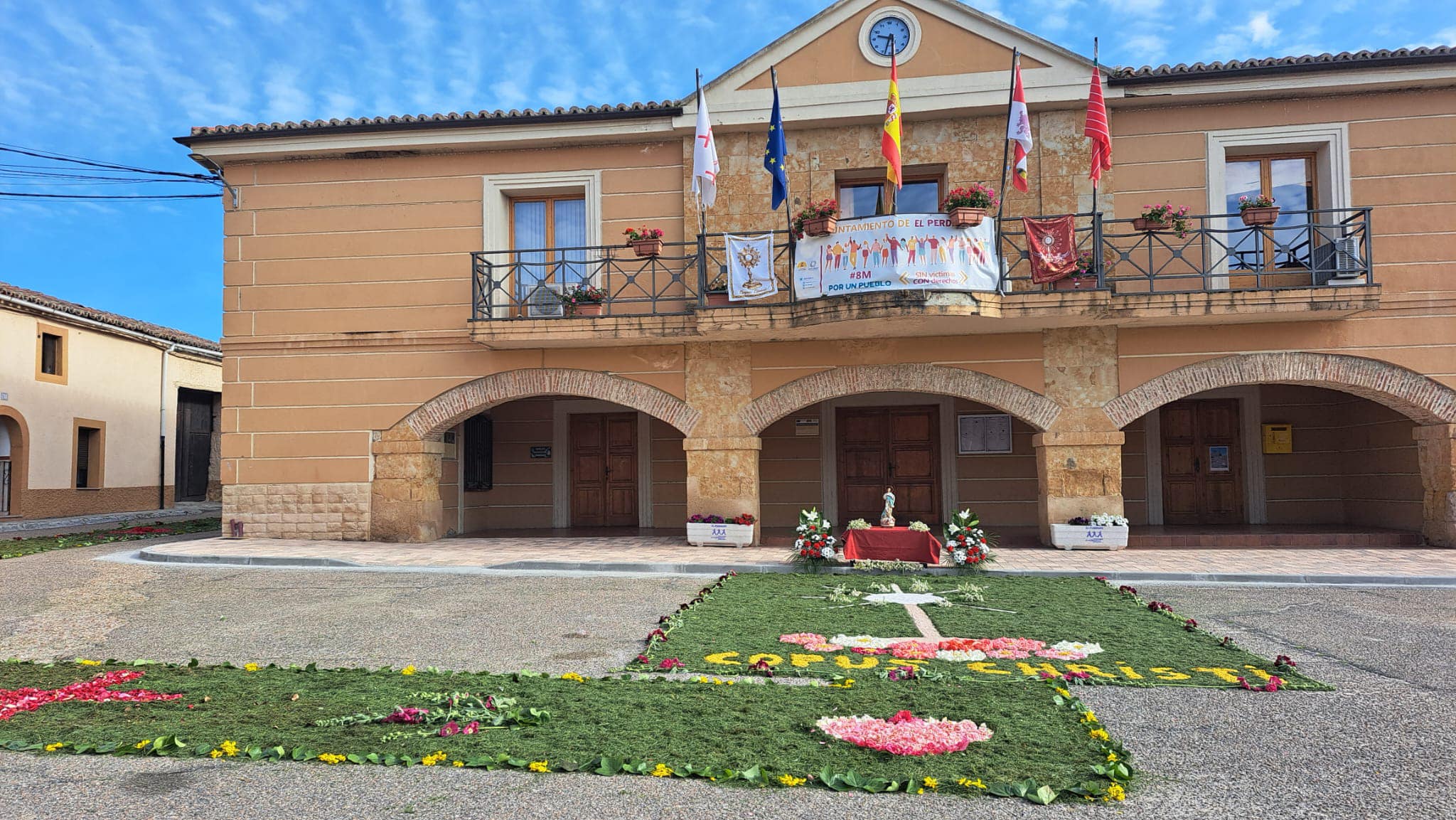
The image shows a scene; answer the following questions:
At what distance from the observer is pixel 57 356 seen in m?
21.0

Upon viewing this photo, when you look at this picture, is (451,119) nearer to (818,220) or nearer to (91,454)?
(818,220)

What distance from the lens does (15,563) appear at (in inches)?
443

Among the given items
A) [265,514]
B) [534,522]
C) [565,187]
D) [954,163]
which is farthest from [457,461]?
[954,163]

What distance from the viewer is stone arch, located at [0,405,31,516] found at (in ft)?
64.4

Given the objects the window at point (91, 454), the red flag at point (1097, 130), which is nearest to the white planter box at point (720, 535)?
the red flag at point (1097, 130)

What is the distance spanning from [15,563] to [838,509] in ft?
36.7

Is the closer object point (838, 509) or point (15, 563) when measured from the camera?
point (15, 563)

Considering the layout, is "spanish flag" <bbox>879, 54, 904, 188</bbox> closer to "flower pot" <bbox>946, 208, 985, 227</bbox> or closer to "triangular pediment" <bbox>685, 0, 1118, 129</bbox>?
"flower pot" <bbox>946, 208, 985, 227</bbox>

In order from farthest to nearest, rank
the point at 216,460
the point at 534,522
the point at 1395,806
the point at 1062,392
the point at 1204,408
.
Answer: the point at 216,460
the point at 534,522
the point at 1204,408
the point at 1062,392
the point at 1395,806

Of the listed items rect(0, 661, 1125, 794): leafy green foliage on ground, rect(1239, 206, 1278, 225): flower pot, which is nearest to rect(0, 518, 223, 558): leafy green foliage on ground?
rect(0, 661, 1125, 794): leafy green foliage on ground

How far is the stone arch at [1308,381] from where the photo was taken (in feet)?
38.5

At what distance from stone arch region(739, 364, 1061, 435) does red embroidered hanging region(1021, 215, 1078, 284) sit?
1.62 meters

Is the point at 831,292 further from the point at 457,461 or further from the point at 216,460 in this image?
the point at 216,460

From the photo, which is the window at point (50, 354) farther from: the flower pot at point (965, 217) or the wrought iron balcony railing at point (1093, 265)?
the flower pot at point (965, 217)
